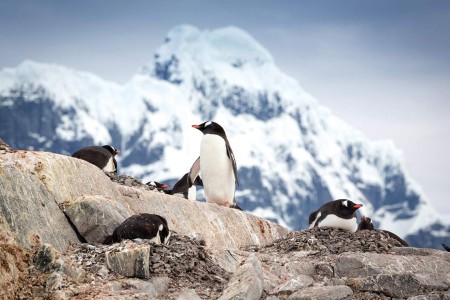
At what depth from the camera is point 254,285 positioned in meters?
10.7

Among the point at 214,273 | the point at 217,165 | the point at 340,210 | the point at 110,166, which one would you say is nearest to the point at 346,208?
the point at 340,210

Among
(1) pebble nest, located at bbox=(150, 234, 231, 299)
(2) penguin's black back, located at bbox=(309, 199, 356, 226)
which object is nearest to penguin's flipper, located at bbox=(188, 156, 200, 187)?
(2) penguin's black back, located at bbox=(309, 199, 356, 226)

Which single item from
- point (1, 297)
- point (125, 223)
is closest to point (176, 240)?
point (125, 223)

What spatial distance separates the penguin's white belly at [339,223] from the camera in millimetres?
15352

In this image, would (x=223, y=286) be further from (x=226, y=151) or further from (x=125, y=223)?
(x=226, y=151)

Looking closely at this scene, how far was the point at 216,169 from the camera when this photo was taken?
18578mm

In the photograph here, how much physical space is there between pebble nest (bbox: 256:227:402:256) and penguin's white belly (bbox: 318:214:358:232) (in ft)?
1.44

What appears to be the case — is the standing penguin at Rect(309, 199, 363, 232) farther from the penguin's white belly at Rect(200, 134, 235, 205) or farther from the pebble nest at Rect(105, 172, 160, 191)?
the pebble nest at Rect(105, 172, 160, 191)

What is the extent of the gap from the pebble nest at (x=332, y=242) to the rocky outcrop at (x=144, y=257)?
0.02m

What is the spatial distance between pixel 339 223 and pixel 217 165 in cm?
416

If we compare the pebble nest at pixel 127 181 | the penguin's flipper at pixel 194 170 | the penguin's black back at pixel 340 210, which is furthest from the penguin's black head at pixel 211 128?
the penguin's black back at pixel 340 210

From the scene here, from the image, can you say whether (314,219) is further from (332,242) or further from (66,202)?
(66,202)

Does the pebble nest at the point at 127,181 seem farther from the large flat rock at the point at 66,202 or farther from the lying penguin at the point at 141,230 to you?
the lying penguin at the point at 141,230

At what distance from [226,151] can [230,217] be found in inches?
103
